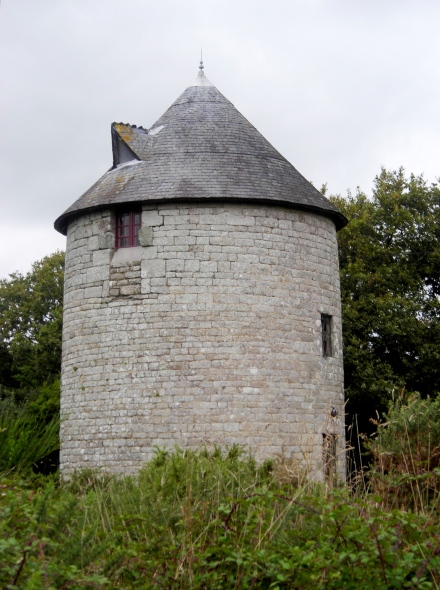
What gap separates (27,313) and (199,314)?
63.5ft

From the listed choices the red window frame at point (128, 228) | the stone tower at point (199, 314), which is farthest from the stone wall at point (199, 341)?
the red window frame at point (128, 228)

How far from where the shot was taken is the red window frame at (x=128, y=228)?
624 inches

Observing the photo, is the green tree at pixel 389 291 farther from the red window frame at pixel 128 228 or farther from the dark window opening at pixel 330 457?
the red window frame at pixel 128 228

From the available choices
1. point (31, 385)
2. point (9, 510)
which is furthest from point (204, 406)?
point (31, 385)

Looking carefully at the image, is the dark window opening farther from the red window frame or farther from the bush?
the red window frame

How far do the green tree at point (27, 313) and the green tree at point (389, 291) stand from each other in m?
10.5

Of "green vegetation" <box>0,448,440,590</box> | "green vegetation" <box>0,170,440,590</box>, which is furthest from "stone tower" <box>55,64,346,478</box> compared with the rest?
"green vegetation" <box>0,448,440,590</box>

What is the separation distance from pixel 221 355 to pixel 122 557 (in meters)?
8.71

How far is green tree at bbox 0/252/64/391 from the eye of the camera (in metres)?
31.1

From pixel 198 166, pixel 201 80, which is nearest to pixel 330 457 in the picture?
pixel 198 166

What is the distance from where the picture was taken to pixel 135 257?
15.7 metres

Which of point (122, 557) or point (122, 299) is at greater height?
point (122, 299)

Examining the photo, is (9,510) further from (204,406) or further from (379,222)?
(379,222)

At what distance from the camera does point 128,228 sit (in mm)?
15961
